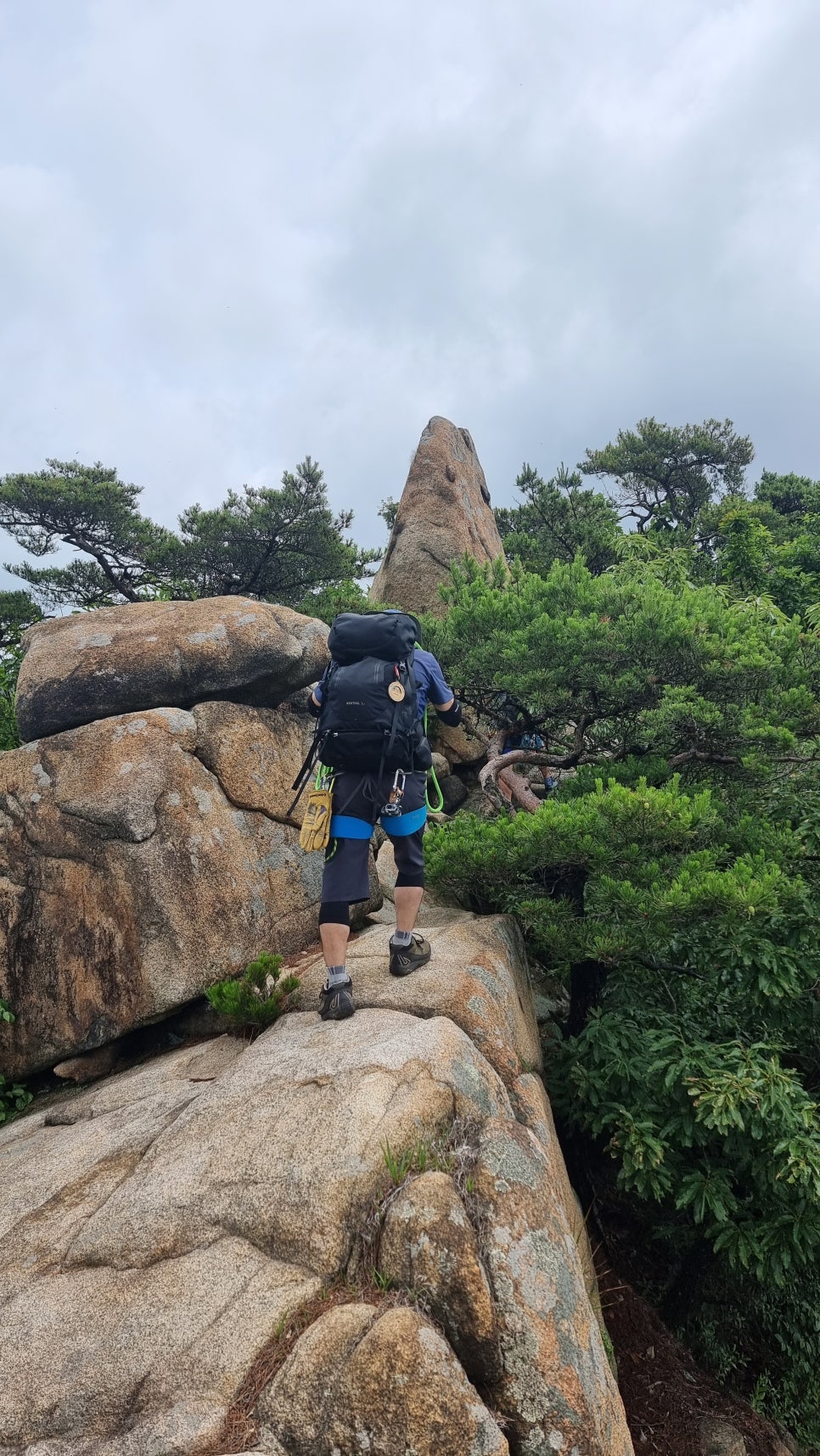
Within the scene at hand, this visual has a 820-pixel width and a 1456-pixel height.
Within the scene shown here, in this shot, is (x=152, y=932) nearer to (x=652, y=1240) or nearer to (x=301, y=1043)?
(x=301, y=1043)

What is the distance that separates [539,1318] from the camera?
3.11 m

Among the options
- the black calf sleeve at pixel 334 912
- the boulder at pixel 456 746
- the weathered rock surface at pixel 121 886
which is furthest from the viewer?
the boulder at pixel 456 746

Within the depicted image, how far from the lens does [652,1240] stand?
675cm

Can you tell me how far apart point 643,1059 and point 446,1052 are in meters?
2.48

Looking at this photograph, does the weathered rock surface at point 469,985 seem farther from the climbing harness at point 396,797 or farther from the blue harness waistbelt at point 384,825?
the climbing harness at point 396,797

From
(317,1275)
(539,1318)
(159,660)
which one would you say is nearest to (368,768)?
(317,1275)

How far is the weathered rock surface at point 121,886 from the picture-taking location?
6820 mm

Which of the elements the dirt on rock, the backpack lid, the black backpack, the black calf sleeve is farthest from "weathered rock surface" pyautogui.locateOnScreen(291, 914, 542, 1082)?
the backpack lid

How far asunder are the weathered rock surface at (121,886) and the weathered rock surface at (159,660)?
35 centimetres

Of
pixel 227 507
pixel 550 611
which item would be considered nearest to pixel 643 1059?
pixel 550 611

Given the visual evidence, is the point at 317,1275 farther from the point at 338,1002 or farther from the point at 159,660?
the point at 159,660

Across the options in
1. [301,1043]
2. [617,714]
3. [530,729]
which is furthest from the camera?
[530,729]

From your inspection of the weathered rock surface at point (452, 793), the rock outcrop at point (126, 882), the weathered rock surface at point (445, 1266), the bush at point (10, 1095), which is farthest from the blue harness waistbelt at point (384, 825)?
the weathered rock surface at point (452, 793)

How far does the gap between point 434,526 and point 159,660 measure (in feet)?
27.5
